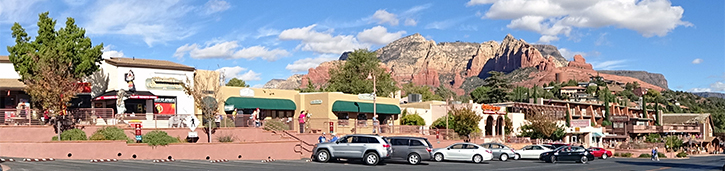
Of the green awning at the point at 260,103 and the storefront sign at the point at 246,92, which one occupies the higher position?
the storefront sign at the point at 246,92

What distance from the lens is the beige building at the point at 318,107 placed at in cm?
4481

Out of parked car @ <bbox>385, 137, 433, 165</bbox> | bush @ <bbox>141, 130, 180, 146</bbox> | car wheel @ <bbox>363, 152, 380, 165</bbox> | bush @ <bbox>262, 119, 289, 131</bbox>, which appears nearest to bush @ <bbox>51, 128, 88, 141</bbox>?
bush @ <bbox>141, 130, 180, 146</bbox>

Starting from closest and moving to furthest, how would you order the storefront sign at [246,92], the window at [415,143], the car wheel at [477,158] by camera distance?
1. the window at [415,143]
2. the car wheel at [477,158]
3. the storefront sign at [246,92]

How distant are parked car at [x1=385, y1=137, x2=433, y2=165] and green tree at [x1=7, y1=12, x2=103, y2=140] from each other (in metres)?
15.5

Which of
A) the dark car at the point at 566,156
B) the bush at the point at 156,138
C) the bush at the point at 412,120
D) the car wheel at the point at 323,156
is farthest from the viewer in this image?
the bush at the point at 412,120

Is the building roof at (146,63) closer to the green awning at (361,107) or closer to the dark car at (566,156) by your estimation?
the green awning at (361,107)

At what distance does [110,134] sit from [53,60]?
478cm

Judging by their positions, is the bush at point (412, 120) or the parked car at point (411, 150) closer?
the parked car at point (411, 150)

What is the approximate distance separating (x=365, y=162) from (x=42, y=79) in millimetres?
15604

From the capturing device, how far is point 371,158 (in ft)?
96.2

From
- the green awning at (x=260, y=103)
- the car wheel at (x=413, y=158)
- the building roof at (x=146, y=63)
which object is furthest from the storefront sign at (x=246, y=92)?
the car wheel at (x=413, y=158)

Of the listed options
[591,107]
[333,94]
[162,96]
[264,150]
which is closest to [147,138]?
[264,150]

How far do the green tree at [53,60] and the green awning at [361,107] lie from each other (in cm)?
1776

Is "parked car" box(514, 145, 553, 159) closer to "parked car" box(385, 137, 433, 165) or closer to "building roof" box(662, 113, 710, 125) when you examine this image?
"parked car" box(385, 137, 433, 165)
